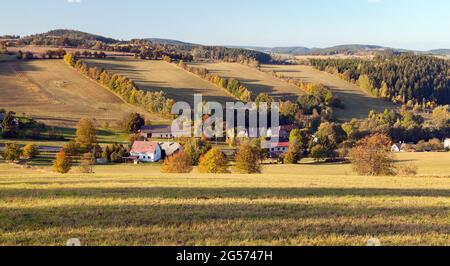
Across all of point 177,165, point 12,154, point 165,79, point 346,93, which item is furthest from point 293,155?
point 346,93

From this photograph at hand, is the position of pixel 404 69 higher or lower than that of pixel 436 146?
higher

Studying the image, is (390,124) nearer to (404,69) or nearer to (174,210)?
(404,69)

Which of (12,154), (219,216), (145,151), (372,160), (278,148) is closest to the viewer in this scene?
(219,216)

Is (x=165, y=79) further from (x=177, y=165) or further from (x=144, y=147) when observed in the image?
(x=177, y=165)

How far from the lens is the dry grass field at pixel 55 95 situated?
86875mm

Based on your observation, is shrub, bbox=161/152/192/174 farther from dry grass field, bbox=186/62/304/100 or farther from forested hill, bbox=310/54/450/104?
forested hill, bbox=310/54/450/104

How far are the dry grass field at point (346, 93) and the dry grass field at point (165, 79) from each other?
2792cm

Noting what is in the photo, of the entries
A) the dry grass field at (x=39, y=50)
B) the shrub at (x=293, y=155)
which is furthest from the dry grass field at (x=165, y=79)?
the shrub at (x=293, y=155)

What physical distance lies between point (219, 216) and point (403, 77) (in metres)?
138

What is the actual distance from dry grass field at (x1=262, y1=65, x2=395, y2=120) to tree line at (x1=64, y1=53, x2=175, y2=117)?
3747 cm

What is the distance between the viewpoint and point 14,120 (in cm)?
7431

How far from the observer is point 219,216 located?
12320 mm

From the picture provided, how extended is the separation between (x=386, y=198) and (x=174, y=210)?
7666 mm
